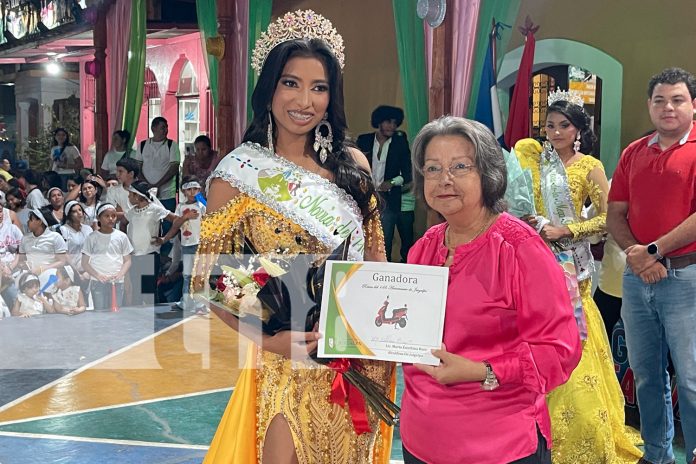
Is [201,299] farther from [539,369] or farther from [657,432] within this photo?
[657,432]

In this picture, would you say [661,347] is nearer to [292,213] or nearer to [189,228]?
[292,213]

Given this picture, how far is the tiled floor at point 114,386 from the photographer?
169 inches

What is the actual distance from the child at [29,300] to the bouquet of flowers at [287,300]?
5.86 meters

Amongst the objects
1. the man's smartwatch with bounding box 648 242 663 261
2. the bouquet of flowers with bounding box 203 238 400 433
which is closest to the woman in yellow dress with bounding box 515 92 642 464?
the man's smartwatch with bounding box 648 242 663 261

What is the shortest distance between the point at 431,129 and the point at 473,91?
494 centimetres

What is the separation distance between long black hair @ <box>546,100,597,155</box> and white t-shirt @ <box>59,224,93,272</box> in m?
5.01

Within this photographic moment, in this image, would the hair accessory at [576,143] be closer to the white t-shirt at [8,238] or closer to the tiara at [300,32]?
the tiara at [300,32]

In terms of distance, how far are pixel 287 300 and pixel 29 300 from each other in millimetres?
6085

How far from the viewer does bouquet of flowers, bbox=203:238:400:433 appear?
2.06 metres

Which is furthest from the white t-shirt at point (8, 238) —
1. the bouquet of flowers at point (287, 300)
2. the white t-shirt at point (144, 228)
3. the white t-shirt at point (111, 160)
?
the bouquet of flowers at point (287, 300)

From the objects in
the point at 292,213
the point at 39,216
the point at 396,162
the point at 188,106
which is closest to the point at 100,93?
the point at 188,106

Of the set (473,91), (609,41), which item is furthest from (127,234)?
(609,41)

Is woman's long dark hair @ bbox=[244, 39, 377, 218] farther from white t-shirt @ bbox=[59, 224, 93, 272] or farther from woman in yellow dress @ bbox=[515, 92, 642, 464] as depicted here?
white t-shirt @ bbox=[59, 224, 93, 272]

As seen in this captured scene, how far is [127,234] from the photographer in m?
8.24
